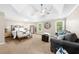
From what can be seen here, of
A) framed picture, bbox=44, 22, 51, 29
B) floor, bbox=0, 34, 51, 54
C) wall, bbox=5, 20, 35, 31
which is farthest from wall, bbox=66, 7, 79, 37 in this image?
wall, bbox=5, 20, 35, 31

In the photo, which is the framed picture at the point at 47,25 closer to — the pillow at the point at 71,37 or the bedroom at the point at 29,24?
the bedroom at the point at 29,24

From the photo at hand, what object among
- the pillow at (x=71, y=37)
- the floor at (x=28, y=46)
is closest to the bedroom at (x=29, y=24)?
the floor at (x=28, y=46)

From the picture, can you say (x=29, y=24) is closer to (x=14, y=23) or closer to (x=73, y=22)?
(x=14, y=23)

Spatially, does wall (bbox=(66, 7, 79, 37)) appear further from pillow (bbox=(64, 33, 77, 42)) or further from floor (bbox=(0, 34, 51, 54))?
floor (bbox=(0, 34, 51, 54))

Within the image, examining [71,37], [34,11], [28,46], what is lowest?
[28,46]

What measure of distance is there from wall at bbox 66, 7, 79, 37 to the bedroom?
0.06m

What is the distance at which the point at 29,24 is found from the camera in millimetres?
1524

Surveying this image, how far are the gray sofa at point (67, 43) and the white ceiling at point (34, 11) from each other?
1.07ft

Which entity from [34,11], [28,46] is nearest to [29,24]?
[34,11]

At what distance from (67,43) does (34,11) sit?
671mm

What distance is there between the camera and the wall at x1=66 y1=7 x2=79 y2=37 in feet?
4.86
